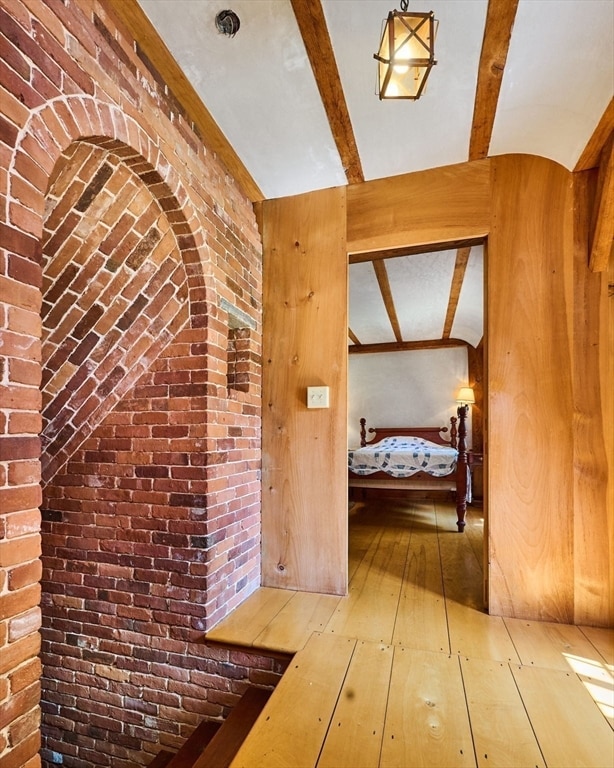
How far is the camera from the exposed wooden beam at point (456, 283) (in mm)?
3547

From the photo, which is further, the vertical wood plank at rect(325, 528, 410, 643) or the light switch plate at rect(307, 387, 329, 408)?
the light switch plate at rect(307, 387, 329, 408)

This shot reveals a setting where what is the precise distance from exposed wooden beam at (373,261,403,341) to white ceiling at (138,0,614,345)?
1452 millimetres

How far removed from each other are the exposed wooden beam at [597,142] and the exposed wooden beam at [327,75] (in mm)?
1063

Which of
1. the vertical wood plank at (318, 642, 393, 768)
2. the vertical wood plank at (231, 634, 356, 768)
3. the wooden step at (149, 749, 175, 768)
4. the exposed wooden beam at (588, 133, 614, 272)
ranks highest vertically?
the exposed wooden beam at (588, 133, 614, 272)

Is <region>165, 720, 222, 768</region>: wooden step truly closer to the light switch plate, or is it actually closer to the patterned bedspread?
the light switch plate

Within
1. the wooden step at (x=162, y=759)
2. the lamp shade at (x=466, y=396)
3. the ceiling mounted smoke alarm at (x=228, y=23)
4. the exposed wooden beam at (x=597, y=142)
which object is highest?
the ceiling mounted smoke alarm at (x=228, y=23)

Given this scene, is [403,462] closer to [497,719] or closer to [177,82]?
[497,719]

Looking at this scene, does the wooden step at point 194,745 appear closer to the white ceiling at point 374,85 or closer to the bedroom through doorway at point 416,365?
the bedroom through doorway at point 416,365

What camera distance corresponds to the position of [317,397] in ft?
7.72

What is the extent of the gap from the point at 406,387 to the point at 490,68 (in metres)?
5.58

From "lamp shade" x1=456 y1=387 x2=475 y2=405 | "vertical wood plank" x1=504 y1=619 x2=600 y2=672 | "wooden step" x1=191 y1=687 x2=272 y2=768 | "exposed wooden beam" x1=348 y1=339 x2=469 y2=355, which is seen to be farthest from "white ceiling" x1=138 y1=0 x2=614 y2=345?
"exposed wooden beam" x1=348 y1=339 x2=469 y2=355

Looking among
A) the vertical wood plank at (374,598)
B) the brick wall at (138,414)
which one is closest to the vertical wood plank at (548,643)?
the vertical wood plank at (374,598)

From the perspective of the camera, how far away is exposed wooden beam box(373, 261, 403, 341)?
12.2ft

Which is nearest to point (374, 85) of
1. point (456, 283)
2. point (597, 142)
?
point (597, 142)
